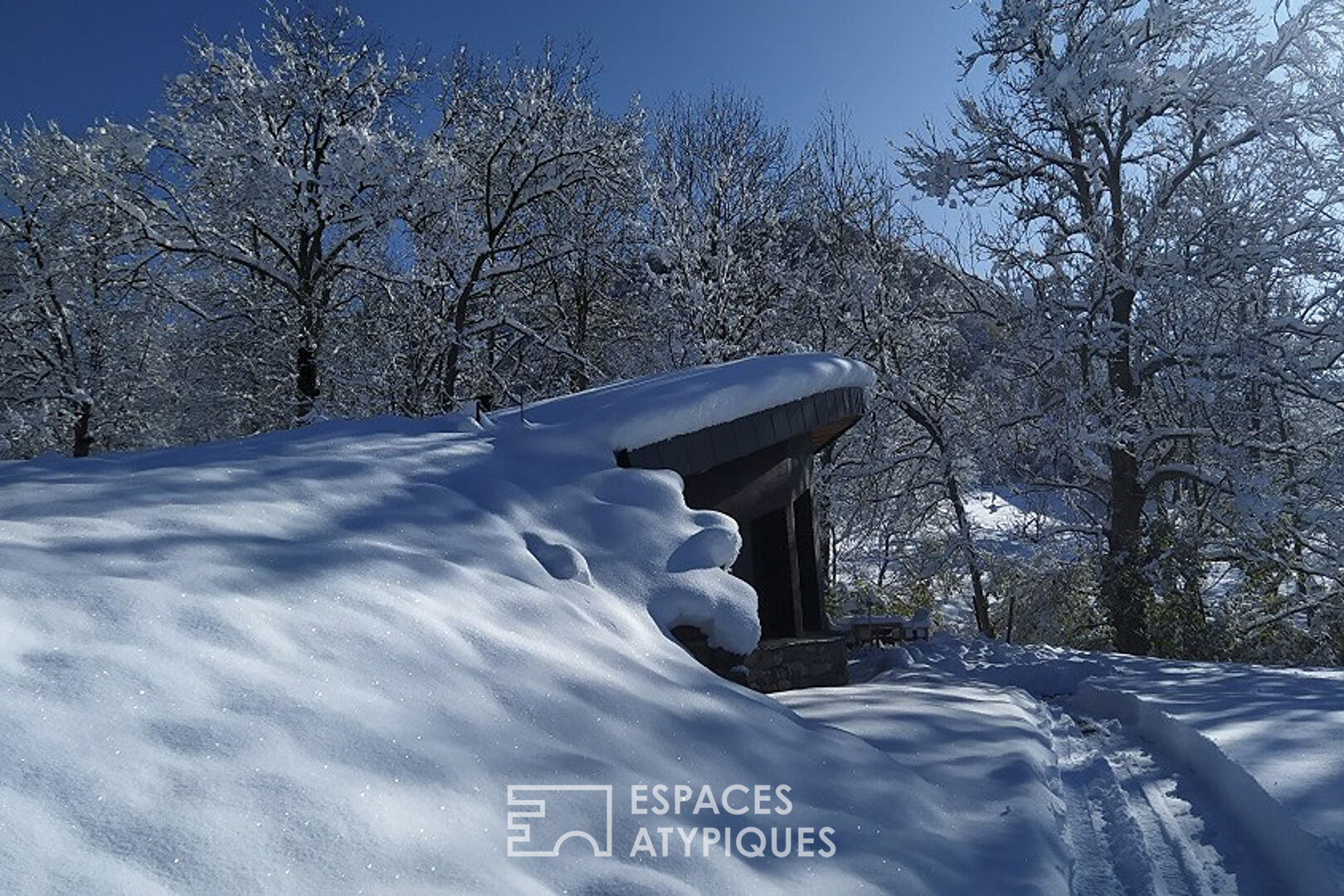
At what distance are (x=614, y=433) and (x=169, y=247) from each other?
35.7ft

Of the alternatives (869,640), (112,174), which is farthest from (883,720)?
(112,174)

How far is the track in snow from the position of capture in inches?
129

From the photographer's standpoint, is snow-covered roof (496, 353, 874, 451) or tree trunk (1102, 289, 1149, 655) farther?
tree trunk (1102, 289, 1149, 655)

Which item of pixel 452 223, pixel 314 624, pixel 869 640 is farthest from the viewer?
pixel 452 223

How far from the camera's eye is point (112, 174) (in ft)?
43.3

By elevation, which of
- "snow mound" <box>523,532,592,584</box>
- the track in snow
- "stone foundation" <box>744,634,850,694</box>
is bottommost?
the track in snow

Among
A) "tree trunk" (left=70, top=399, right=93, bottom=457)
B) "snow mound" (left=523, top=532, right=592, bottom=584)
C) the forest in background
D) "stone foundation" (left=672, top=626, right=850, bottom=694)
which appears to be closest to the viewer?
"snow mound" (left=523, top=532, right=592, bottom=584)

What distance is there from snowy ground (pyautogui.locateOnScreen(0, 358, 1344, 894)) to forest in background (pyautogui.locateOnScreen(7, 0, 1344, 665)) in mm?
7354

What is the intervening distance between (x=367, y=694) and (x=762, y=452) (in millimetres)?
5414

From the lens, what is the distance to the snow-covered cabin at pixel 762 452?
6051mm

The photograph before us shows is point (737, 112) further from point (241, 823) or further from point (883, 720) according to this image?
point (241, 823)

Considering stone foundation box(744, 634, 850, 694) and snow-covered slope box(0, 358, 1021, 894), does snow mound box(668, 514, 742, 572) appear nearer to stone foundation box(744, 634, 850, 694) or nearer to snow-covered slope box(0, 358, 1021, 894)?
snow-covered slope box(0, 358, 1021, 894)

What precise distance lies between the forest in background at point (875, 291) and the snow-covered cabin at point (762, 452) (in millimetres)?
4916

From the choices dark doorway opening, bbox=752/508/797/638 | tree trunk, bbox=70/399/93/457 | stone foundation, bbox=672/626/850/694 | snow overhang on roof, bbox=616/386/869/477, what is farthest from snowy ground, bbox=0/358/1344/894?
tree trunk, bbox=70/399/93/457
